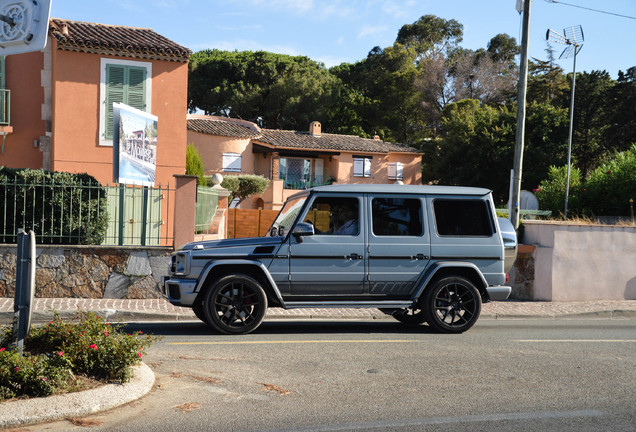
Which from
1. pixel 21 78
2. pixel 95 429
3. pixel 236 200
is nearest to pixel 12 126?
pixel 21 78

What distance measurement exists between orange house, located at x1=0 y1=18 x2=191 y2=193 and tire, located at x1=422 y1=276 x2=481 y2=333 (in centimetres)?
1185

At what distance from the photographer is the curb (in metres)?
4.61

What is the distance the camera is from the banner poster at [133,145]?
44.7 feet

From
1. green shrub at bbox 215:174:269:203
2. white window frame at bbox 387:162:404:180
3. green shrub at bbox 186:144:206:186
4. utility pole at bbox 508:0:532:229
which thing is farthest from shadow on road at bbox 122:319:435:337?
white window frame at bbox 387:162:404:180

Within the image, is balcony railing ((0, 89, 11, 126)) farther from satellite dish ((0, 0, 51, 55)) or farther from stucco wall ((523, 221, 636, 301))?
satellite dish ((0, 0, 51, 55))

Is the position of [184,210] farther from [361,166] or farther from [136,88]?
[361,166]

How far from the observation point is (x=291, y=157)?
4728 cm

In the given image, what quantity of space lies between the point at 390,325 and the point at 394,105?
50.0 metres

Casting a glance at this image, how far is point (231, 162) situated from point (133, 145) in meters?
29.6

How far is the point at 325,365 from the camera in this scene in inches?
268

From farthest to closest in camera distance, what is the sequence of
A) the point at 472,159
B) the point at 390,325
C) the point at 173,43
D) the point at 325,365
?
the point at 472,159 → the point at 173,43 → the point at 390,325 → the point at 325,365

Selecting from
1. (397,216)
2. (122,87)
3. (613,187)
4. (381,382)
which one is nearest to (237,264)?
(397,216)

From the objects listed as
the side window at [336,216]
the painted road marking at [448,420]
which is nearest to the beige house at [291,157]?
the side window at [336,216]

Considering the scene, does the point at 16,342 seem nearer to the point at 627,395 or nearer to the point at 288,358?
the point at 288,358
